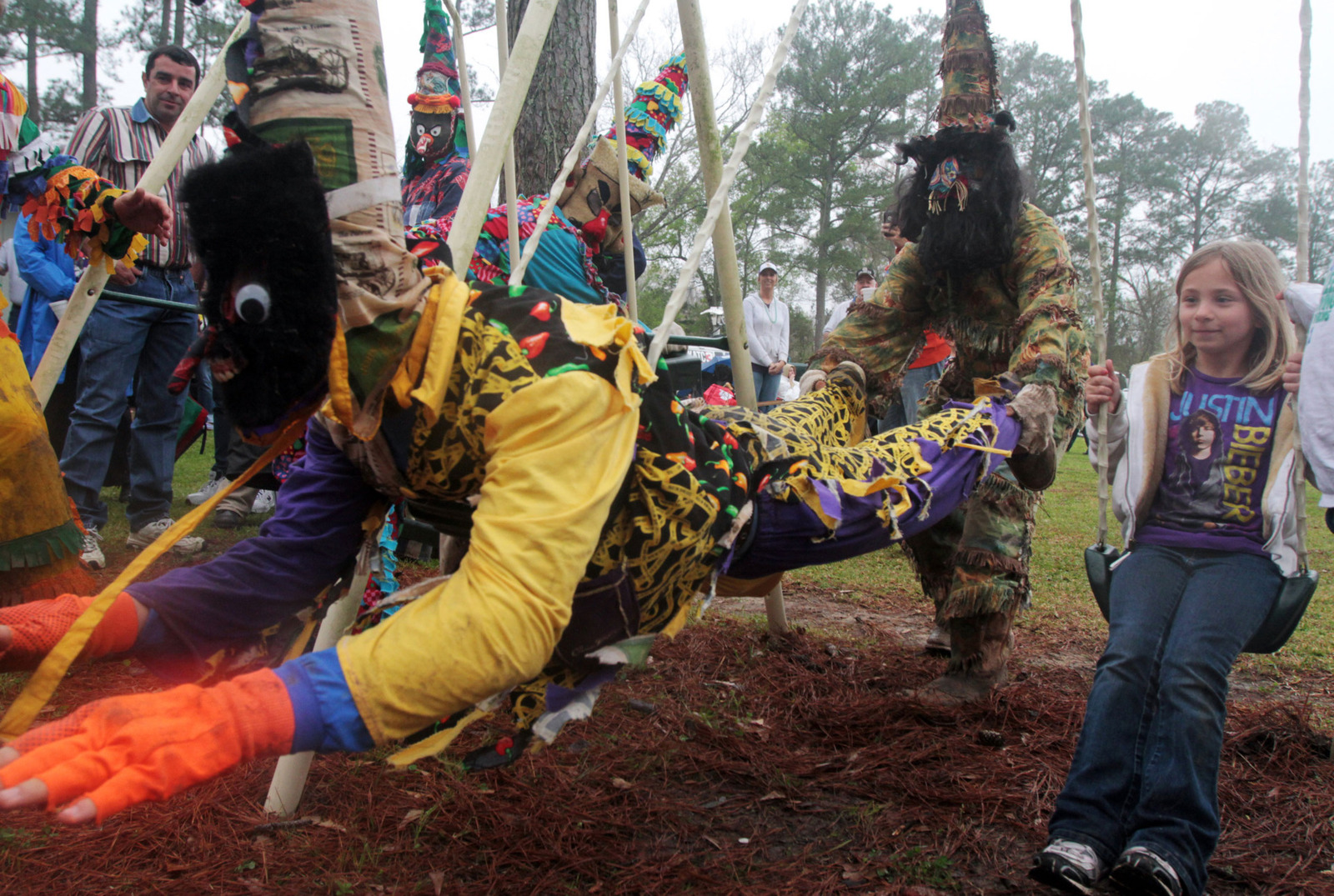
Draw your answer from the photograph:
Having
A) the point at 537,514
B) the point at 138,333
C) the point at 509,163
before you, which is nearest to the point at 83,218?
the point at 509,163

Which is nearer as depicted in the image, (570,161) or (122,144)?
(570,161)

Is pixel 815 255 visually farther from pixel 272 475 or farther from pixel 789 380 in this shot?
pixel 272 475

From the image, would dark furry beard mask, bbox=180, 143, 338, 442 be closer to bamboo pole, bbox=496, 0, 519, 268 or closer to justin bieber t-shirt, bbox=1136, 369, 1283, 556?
bamboo pole, bbox=496, 0, 519, 268

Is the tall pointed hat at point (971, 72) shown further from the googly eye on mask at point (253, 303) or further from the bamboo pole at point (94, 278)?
the googly eye on mask at point (253, 303)

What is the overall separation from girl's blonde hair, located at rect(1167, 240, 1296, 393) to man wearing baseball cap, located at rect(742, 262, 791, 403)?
563 centimetres

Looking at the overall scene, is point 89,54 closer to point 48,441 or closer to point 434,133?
point 434,133

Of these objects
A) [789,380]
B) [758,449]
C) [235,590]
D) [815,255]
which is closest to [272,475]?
[235,590]

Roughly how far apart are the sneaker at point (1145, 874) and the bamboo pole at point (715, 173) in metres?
1.34

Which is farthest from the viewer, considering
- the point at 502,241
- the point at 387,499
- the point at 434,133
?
the point at 434,133

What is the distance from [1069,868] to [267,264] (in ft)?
5.79

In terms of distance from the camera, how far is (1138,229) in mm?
26188

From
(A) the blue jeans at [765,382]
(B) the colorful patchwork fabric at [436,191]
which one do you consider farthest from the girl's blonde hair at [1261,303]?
(A) the blue jeans at [765,382]

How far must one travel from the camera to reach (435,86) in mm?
3785

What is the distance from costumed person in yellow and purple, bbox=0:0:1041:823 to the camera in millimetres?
1085
